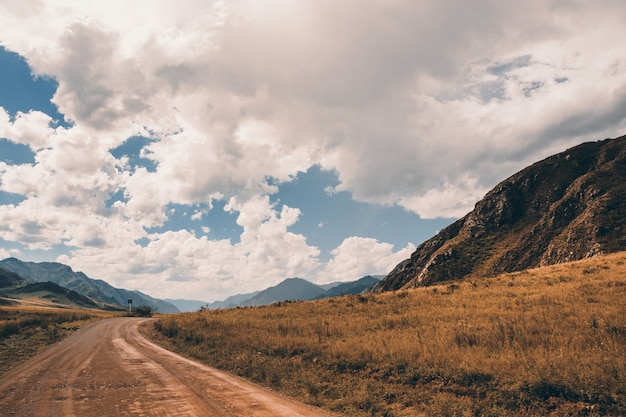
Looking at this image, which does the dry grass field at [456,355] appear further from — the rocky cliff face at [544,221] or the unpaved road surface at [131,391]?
the rocky cliff face at [544,221]

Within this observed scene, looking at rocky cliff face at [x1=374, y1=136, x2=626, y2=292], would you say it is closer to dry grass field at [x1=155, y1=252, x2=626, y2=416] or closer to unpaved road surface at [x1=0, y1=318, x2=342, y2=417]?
dry grass field at [x1=155, y1=252, x2=626, y2=416]

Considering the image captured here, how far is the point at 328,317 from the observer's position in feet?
83.9

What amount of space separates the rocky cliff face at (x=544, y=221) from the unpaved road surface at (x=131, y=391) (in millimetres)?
81981

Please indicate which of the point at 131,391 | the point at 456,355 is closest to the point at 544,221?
the point at 456,355

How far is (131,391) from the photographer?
10.6 metres

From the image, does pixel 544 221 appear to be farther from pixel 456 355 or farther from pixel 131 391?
pixel 131 391

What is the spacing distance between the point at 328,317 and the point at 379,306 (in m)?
5.14

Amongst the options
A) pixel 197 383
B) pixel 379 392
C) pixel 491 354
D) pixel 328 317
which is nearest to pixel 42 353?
pixel 197 383

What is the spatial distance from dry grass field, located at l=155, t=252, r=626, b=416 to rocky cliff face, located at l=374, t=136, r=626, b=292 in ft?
223

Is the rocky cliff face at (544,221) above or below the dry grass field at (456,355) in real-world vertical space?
above

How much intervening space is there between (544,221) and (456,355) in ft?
348

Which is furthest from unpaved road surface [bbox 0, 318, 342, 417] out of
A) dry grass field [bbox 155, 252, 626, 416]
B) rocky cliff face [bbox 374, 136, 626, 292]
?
rocky cliff face [bbox 374, 136, 626, 292]

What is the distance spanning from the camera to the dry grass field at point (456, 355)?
912cm

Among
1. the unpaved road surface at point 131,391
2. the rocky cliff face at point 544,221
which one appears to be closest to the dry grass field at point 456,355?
the unpaved road surface at point 131,391
